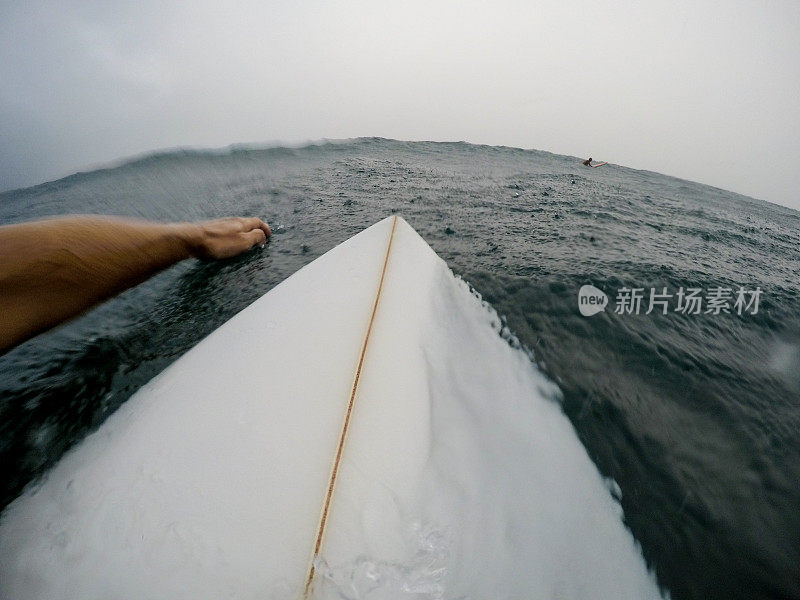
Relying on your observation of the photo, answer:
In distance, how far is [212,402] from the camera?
3.58ft

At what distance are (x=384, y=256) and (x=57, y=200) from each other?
41.6ft

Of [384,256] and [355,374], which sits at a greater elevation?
[384,256]

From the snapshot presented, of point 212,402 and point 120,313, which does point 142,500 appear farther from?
point 120,313

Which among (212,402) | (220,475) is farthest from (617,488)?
(212,402)

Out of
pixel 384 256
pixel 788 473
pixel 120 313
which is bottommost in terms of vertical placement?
pixel 788 473
